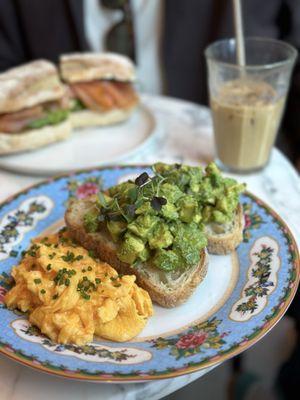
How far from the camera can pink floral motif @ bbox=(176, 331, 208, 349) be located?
125 centimetres

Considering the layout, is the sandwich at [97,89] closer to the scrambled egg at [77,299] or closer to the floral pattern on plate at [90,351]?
the scrambled egg at [77,299]

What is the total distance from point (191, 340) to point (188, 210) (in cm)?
37

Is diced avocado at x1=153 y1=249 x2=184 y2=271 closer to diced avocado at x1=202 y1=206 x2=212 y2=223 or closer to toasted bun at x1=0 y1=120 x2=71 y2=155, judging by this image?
diced avocado at x1=202 y1=206 x2=212 y2=223

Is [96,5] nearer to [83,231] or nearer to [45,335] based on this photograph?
[83,231]

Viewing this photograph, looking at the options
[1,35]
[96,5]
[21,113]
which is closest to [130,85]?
[21,113]

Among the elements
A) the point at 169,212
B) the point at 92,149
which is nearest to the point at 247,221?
the point at 169,212

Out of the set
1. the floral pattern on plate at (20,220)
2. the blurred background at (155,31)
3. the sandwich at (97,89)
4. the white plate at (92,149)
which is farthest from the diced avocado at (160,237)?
the blurred background at (155,31)

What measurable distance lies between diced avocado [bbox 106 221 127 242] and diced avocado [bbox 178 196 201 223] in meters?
0.17

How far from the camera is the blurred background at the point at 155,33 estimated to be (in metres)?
3.24

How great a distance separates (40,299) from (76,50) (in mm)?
2525

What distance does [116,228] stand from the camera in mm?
1455

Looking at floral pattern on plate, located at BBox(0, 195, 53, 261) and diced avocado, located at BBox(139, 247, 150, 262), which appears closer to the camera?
diced avocado, located at BBox(139, 247, 150, 262)

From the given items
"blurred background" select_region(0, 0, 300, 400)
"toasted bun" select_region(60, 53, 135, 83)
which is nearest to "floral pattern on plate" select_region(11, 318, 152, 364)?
"toasted bun" select_region(60, 53, 135, 83)

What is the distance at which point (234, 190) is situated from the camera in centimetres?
164
